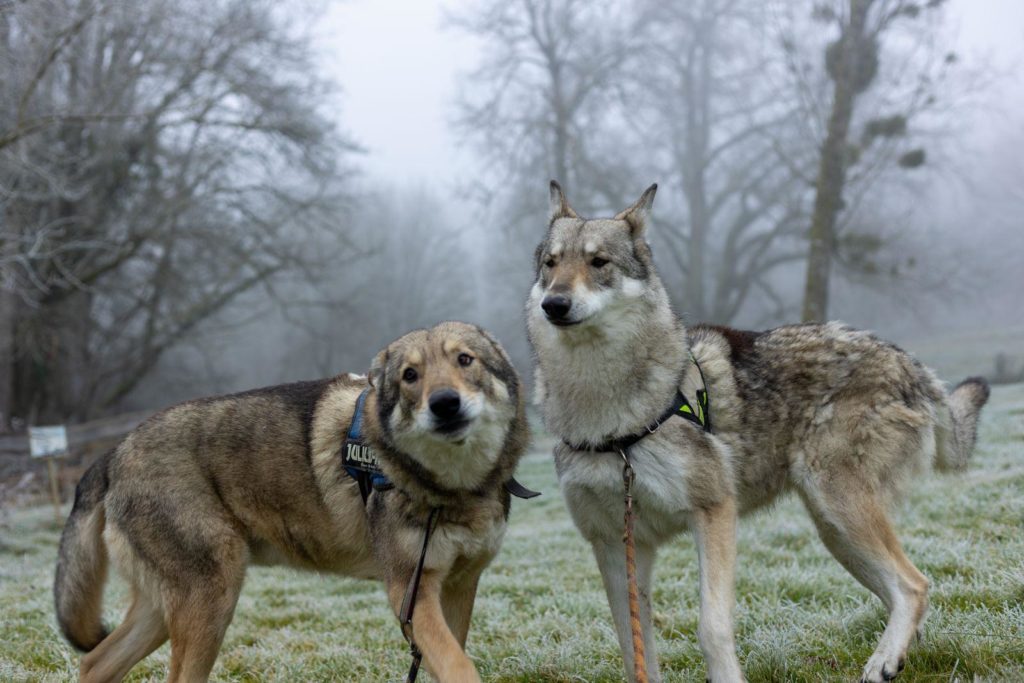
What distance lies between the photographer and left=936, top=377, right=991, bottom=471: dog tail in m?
4.17

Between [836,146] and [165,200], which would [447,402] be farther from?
[165,200]

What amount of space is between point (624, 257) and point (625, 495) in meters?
1.17

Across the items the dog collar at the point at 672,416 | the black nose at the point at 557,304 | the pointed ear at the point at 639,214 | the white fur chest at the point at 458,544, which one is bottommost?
the white fur chest at the point at 458,544

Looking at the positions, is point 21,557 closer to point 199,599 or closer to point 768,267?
point 199,599

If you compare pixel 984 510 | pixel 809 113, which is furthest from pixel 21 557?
pixel 809 113

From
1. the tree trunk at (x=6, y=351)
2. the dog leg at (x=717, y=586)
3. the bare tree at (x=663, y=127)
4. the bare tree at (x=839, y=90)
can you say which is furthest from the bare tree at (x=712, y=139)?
the dog leg at (x=717, y=586)

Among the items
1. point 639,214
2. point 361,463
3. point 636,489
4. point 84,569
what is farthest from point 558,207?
point 84,569

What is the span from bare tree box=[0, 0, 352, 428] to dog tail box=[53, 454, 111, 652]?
14.3m

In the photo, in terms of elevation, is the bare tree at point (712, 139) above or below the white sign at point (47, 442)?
above

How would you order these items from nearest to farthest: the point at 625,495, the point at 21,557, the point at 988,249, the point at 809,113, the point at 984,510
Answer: the point at 625,495 → the point at 984,510 → the point at 21,557 → the point at 809,113 → the point at 988,249

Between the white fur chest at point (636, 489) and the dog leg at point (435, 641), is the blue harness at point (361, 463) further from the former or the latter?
the white fur chest at point (636, 489)

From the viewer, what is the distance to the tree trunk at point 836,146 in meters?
14.9

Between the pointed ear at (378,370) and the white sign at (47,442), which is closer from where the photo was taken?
the pointed ear at (378,370)

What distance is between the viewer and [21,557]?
9.16 metres
